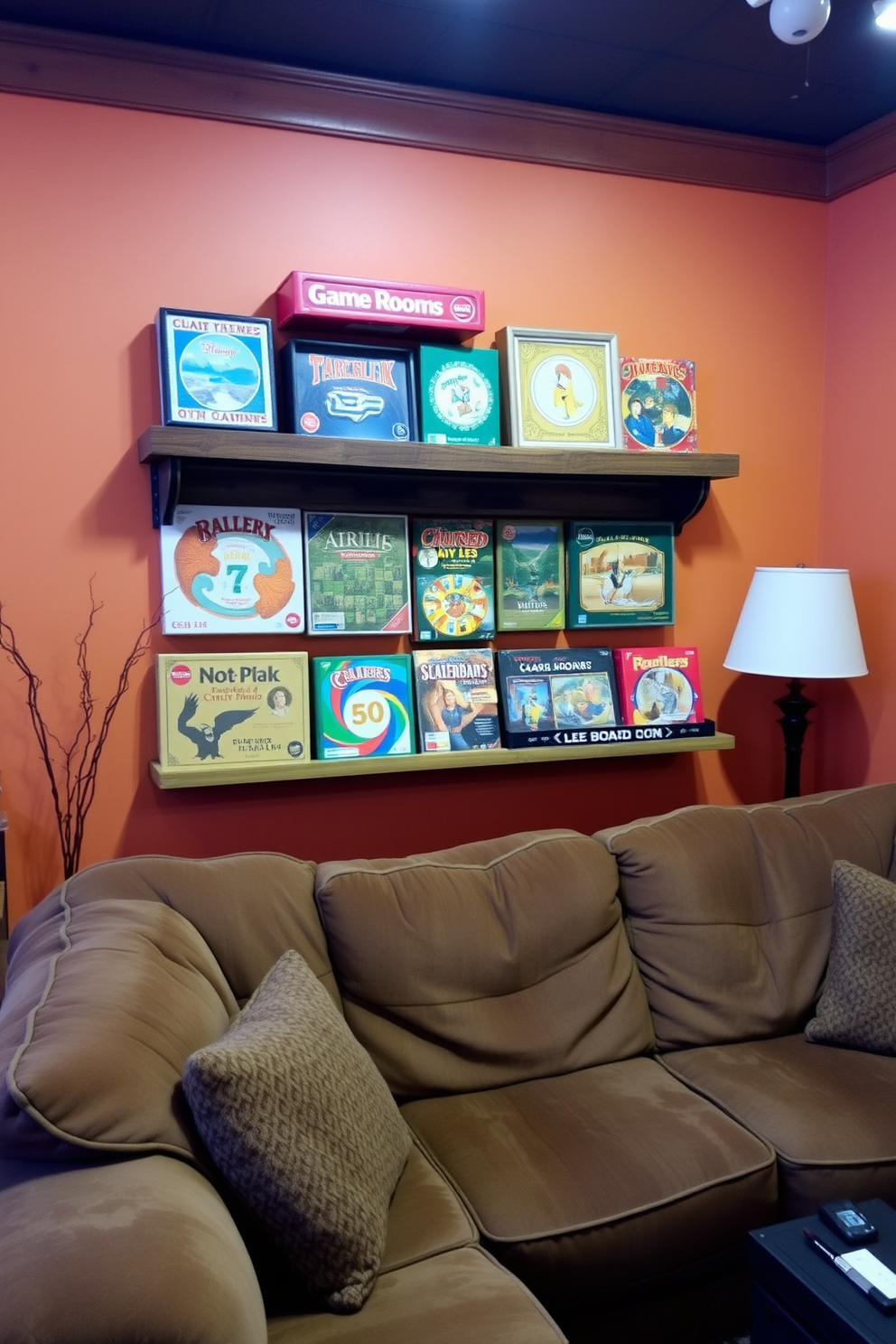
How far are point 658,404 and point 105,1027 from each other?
7.63 feet

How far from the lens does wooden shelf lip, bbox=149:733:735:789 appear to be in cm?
266

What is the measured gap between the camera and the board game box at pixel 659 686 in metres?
3.18

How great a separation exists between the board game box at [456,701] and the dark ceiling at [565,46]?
1.50 m

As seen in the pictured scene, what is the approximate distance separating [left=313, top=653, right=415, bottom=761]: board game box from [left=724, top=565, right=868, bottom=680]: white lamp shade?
99cm

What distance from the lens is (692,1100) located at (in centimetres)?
212

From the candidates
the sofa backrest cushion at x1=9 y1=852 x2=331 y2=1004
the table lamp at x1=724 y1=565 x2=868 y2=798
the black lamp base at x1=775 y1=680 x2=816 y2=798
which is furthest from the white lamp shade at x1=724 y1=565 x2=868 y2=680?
the sofa backrest cushion at x1=9 y1=852 x2=331 y2=1004

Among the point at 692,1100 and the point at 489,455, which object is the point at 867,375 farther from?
the point at 692,1100

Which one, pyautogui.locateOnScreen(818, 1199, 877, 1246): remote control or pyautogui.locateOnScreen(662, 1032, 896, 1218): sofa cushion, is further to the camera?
pyautogui.locateOnScreen(662, 1032, 896, 1218): sofa cushion

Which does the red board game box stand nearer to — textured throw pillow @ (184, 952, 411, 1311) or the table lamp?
the table lamp

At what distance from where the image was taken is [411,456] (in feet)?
8.95

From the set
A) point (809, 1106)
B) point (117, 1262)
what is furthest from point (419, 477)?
point (117, 1262)

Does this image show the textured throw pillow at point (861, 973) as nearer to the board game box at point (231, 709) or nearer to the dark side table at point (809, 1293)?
the dark side table at point (809, 1293)

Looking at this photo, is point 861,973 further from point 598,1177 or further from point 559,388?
point 559,388

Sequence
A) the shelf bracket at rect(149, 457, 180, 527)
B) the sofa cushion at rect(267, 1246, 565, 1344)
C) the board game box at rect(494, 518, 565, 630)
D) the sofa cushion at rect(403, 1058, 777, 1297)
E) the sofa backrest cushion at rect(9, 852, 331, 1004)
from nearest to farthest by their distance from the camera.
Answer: the sofa cushion at rect(267, 1246, 565, 1344)
the sofa cushion at rect(403, 1058, 777, 1297)
the sofa backrest cushion at rect(9, 852, 331, 1004)
the shelf bracket at rect(149, 457, 180, 527)
the board game box at rect(494, 518, 565, 630)
